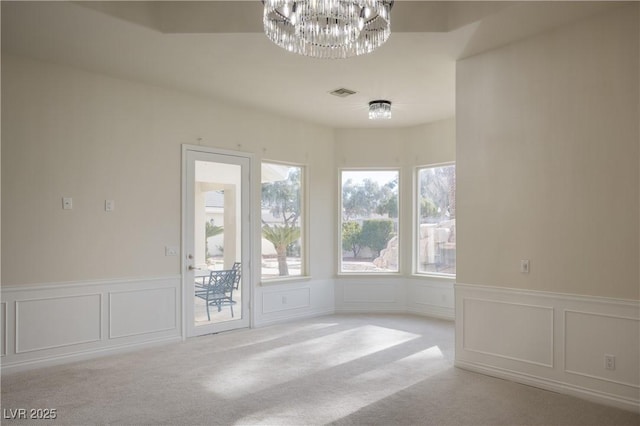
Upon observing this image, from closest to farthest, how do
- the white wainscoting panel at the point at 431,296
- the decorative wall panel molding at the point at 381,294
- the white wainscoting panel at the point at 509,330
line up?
the white wainscoting panel at the point at 509,330, the white wainscoting panel at the point at 431,296, the decorative wall panel molding at the point at 381,294

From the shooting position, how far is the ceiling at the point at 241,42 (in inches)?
138

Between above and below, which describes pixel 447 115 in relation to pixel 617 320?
above

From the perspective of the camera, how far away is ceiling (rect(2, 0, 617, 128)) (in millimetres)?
3500

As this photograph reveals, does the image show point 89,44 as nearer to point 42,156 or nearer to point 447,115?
point 42,156

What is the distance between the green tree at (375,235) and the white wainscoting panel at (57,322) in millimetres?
3839

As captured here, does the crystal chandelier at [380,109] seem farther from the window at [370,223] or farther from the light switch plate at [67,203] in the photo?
the light switch plate at [67,203]

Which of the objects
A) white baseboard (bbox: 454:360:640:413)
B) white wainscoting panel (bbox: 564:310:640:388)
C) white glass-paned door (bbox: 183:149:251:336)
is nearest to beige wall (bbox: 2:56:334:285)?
white glass-paned door (bbox: 183:149:251:336)

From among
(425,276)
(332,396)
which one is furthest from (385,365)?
(425,276)

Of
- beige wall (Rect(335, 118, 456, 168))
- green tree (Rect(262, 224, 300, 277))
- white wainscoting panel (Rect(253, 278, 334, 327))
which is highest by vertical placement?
beige wall (Rect(335, 118, 456, 168))

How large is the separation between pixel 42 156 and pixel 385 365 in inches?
145

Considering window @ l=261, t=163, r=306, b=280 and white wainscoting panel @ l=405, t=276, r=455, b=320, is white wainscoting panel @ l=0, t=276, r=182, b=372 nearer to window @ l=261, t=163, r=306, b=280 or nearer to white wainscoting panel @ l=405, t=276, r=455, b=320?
window @ l=261, t=163, r=306, b=280

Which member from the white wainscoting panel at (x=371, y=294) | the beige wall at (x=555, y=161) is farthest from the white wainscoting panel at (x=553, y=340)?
the white wainscoting panel at (x=371, y=294)

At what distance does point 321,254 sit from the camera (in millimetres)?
6914

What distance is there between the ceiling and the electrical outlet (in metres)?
2.50
